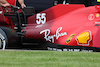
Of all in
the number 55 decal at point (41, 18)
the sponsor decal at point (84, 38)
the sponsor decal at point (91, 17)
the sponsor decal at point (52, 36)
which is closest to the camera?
the sponsor decal at point (84, 38)

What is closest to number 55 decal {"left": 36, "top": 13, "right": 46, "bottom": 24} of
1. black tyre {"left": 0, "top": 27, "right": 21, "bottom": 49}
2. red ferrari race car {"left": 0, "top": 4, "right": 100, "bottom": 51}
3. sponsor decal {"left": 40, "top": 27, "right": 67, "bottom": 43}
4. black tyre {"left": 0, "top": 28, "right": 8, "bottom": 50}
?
red ferrari race car {"left": 0, "top": 4, "right": 100, "bottom": 51}

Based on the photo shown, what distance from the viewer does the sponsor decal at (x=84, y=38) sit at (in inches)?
201

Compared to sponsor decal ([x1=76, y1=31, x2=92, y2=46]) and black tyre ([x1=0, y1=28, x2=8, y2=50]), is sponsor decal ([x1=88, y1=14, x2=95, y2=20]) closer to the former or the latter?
sponsor decal ([x1=76, y1=31, x2=92, y2=46])

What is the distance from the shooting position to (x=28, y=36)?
6195 mm

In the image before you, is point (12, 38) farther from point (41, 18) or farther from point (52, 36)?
point (52, 36)

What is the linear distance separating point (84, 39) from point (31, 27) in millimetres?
1562

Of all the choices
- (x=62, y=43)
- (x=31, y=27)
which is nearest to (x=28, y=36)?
A: (x=31, y=27)

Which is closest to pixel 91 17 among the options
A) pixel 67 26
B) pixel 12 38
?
pixel 67 26

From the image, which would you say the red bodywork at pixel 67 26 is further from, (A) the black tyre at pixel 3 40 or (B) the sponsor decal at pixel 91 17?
(A) the black tyre at pixel 3 40

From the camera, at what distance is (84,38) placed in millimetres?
5133

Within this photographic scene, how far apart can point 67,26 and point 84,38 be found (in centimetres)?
62

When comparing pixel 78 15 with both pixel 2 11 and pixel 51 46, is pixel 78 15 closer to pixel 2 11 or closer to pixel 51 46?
pixel 51 46

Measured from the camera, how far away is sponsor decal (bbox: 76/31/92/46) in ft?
16.7

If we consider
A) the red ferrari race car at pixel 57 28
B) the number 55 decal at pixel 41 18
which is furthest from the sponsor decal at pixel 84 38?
the number 55 decal at pixel 41 18
